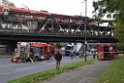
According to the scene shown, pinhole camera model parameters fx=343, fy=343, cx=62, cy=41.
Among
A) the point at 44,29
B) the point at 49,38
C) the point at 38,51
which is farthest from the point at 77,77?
the point at 44,29

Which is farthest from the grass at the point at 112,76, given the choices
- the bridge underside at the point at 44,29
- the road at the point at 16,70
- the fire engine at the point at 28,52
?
the bridge underside at the point at 44,29

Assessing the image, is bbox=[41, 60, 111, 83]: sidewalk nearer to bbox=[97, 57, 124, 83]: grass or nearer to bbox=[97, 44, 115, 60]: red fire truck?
bbox=[97, 57, 124, 83]: grass

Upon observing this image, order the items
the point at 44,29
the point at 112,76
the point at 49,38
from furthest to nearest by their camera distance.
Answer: the point at 44,29 < the point at 49,38 < the point at 112,76

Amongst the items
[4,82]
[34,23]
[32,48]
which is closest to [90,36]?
[34,23]

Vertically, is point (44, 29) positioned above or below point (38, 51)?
above

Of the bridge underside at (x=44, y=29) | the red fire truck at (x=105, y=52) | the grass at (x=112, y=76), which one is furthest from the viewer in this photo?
the bridge underside at (x=44, y=29)

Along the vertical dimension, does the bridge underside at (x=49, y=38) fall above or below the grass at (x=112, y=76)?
below

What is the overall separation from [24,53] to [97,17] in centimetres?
2375

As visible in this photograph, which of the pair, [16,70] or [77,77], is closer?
[77,77]

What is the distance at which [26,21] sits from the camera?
108812mm

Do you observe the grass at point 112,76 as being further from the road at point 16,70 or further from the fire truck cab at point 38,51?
the fire truck cab at point 38,51

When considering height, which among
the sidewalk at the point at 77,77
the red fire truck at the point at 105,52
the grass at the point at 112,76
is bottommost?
the red fire truck at the point at 105,52

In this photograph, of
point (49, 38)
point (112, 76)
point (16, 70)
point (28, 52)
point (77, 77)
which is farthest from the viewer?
point (49, 38)

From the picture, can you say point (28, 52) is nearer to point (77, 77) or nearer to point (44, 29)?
point (77, 77)
